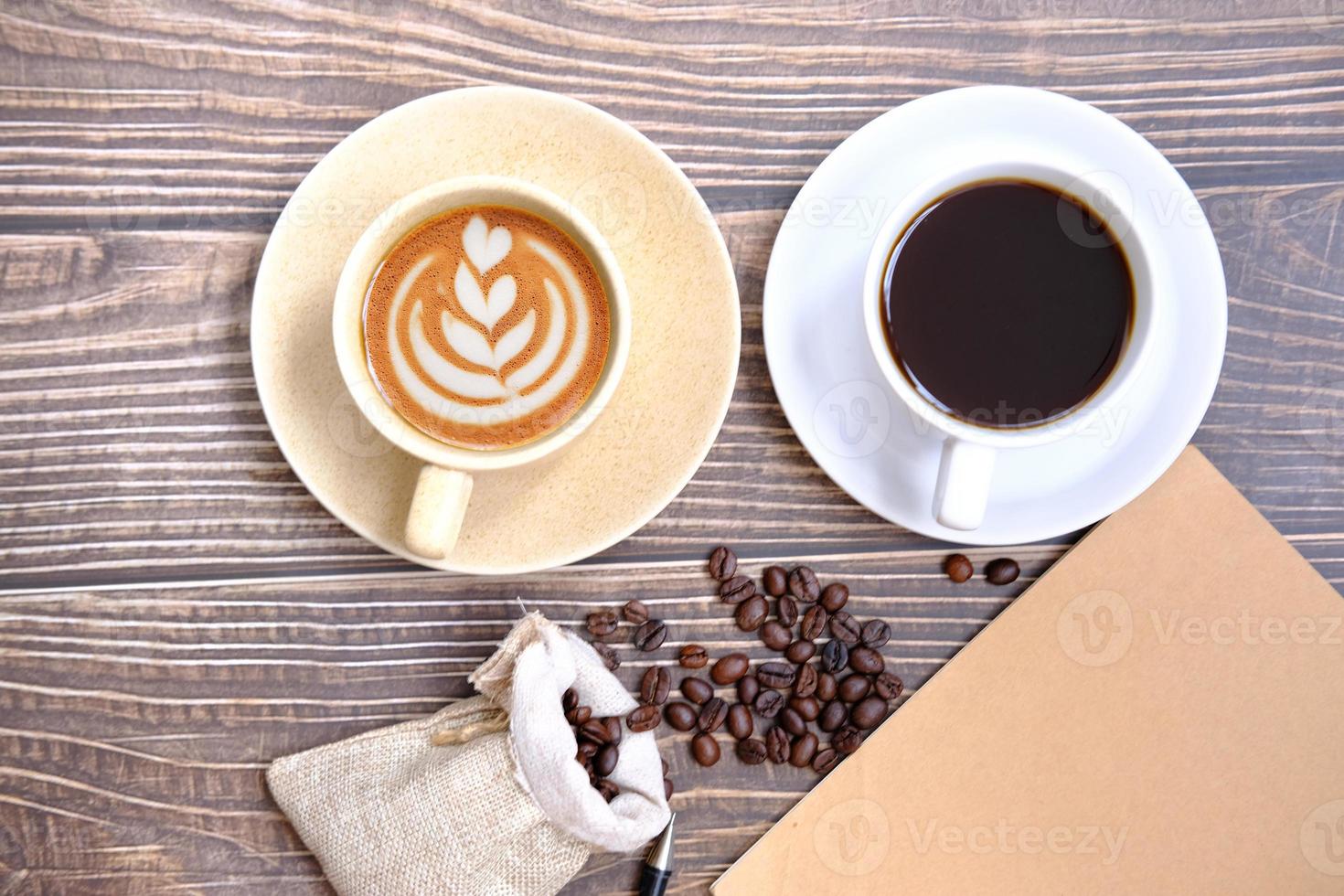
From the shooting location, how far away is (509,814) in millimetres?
1157

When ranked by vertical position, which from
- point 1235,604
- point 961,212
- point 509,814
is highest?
point 961,212

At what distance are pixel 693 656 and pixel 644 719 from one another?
10 centimetres

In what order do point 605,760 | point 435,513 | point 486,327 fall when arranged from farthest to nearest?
1. point 605,760
2. point 486,327
3. point 435,513

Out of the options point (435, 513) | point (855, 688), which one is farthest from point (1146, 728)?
point (435, 513)

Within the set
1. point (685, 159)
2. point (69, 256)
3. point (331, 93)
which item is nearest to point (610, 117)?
point (685, 159)

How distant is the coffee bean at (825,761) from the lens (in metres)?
1.23

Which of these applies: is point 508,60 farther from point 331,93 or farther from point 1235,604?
point 1235,604

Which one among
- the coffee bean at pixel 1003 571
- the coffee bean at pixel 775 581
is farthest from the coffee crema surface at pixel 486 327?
the coffee bean at pixel 1003 571

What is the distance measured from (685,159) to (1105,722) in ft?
2.86

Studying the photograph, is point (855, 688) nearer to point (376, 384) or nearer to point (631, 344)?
point (631, 344)

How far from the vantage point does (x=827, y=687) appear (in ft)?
4.05

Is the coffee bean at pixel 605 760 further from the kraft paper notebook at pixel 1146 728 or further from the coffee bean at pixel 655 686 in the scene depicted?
the kraft paper notebook at pixel 1146 728

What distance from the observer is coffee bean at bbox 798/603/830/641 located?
123 cm

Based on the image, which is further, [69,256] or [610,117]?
[69,256]
